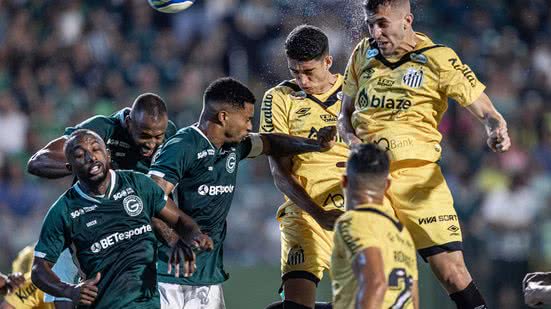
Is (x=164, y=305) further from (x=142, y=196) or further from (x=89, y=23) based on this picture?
(x=89, y=23)

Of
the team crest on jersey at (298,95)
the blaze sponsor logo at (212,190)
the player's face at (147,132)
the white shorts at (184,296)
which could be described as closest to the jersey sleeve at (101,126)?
Result: the player's face at (147,132)

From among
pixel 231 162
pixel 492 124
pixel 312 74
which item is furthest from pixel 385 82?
pixel 231 162

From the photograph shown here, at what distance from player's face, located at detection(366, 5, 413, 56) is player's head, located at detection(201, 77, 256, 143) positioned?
1.01 meters

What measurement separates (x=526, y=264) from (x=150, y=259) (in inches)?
248

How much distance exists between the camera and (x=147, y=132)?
7.65 m

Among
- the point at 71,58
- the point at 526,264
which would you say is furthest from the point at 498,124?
Answer: the point at 71,58

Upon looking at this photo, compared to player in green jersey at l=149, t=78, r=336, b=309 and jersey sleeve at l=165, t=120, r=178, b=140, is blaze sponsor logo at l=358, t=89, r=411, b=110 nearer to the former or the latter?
player in green jersey at l=149, t=78, r=336, b=309

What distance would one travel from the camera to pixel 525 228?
12398 millimetres

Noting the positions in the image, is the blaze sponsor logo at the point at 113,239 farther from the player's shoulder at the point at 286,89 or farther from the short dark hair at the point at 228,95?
the player's shoulder at the point at 286,89

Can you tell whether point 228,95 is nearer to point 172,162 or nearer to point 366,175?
point 172,162

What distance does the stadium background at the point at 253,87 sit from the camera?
1208 centimetres

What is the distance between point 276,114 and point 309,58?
0.54 meters

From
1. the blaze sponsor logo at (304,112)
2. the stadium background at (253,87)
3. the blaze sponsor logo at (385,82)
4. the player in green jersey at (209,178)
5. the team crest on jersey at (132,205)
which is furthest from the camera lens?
the stadium background at (253,87)

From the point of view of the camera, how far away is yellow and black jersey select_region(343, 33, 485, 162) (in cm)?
693
